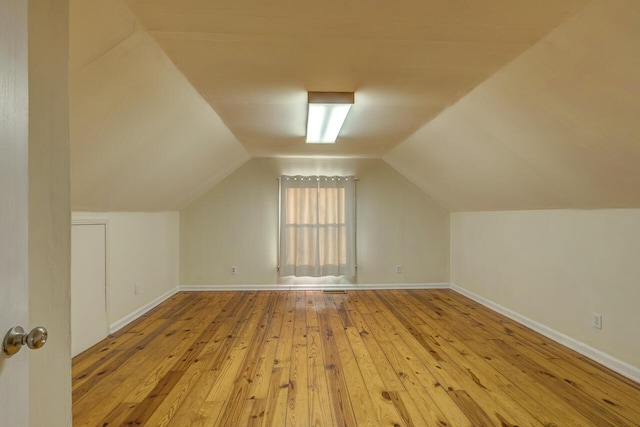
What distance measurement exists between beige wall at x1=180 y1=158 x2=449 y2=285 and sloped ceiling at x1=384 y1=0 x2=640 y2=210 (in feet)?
5.60

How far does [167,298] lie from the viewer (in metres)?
4.87

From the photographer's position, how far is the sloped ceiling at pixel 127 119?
1556mm

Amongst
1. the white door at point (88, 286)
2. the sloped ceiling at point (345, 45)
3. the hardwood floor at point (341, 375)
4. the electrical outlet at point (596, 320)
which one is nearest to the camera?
the sloped ceiling at point (345, 45)

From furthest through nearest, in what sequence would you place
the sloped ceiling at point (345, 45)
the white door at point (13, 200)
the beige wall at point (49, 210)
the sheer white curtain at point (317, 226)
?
the sheer white curtain at point (317, 226) → the sloped ceiling at point (345, 45) → the beige wall at point (49, 210) → the white door at point (13, 200)

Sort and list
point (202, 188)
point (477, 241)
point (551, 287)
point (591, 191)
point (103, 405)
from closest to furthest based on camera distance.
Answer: point (103, 405) < point (591, 191) < point (551, 287) < point (477, 241) < point (202, 188)

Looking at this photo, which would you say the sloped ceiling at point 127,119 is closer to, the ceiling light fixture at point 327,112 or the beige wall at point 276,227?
the ceiling light fixture at point 327,112

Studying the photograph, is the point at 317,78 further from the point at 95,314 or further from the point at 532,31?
the point at 95,314

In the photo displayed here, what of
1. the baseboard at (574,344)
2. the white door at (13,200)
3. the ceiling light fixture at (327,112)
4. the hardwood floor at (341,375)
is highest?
the ceiling light fixture at (327,112)

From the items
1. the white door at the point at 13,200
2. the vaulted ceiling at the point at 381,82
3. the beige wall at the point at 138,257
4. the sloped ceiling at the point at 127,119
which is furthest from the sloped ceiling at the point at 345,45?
the beige wall at the point at 138,257

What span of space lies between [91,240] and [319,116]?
2401mm

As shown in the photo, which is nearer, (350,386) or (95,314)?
(350,386)

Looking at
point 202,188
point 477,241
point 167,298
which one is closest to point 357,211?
point 477,241

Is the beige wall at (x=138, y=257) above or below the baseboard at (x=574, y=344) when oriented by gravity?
above

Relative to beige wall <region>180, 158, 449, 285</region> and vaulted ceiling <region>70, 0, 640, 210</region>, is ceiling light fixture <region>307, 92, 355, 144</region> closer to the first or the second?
vaulted ceiling <region>70, 0, 640, 210</region>
